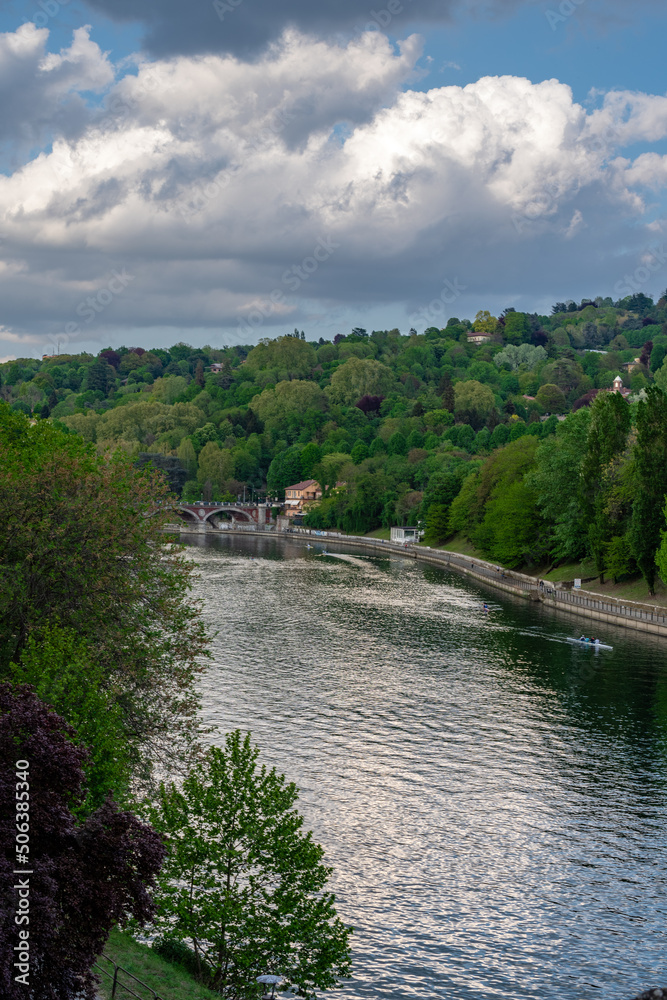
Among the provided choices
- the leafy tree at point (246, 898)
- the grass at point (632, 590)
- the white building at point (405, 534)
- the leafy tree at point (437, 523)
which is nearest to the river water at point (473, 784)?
the leafy tree at point (246, 898)

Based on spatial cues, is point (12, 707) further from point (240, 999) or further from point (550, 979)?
point (550, 979)

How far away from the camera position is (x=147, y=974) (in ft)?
77.8

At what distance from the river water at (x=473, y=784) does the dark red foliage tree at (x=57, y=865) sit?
1315 cm

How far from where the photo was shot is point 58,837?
16.0m

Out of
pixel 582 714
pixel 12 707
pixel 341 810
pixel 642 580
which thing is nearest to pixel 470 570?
pixel 642 580

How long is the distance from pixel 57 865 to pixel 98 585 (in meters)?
16.2

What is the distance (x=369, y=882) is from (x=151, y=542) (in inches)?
585

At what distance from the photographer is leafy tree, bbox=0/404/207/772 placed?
30.9m

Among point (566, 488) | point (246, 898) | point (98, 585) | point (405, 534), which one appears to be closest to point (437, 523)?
point (405, 534)

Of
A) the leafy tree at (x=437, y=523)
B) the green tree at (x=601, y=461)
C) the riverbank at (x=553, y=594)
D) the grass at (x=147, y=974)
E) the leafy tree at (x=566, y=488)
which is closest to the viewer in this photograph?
the grass at (x=147, y=974)

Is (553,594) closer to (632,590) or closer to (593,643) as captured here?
(632,590)

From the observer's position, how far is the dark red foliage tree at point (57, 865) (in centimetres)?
1457

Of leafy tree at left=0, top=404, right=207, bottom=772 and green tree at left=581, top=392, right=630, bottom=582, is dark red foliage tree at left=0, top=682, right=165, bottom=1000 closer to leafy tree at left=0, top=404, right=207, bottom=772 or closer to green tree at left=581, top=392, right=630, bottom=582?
leafy tree at left=0, top=404, right=207, bottom=772

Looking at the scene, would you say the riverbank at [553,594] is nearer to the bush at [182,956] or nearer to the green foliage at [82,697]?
the green foliage at [82,697]
